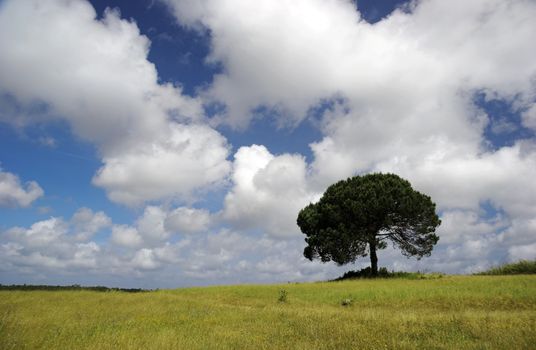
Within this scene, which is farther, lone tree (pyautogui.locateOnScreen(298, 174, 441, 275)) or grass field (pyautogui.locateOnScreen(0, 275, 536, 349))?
lone tree (pyautogui.locateOnScreen(298, 174, 441, 275))

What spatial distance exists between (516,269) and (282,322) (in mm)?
32458

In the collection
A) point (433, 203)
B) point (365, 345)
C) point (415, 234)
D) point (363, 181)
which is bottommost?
point (365, 345)

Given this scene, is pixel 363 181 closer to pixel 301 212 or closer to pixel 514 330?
pixel 301 212

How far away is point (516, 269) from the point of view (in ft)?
130

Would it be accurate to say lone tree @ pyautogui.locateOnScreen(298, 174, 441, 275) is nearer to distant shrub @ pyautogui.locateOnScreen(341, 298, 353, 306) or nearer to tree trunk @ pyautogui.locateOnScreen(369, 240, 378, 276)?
tree trunk @ pyautogui.locateOnScreen(369, 240, 378, 276)

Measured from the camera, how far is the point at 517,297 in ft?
72.5

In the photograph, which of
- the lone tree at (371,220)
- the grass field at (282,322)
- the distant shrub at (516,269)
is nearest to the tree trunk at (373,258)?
the lone tree at (371,220)

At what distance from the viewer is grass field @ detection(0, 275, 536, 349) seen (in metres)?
12.8

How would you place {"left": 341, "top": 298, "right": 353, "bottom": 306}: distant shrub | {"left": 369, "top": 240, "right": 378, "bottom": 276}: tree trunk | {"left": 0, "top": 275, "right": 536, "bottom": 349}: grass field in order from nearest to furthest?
1. {"left": 0, "top": 275, "right": 536, "bottom": 349}: grass field
2. {"left": 341, "top": 298, "right": 353, "bottom": 306}: distant shrub
3. {"left": 369, "top": 240, "right": 378, "bottom": 276}: tree trunk

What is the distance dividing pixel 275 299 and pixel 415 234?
22.0 m

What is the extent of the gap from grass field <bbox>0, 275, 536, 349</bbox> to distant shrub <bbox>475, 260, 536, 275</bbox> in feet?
43.2

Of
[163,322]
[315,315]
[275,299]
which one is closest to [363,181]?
[275,299]

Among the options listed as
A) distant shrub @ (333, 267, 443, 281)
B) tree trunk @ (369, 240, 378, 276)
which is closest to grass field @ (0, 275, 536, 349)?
distant shrub @ (333, 267, 443, 281)

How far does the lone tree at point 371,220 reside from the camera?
43094mm
